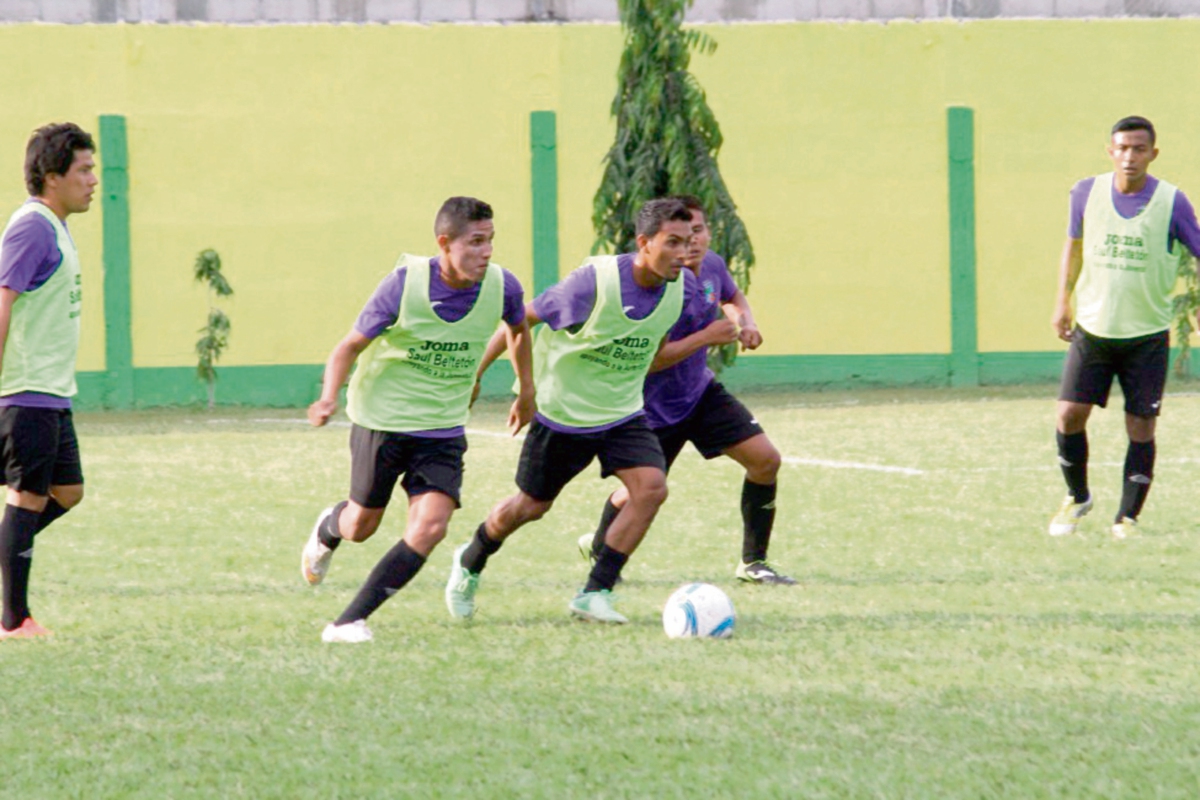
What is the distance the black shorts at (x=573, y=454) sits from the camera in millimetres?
6703

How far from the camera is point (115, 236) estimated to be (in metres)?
20.1

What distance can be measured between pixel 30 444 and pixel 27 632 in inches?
25.0

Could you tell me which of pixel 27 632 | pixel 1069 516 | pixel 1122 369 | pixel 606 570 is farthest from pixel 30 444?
pixel 1122 369

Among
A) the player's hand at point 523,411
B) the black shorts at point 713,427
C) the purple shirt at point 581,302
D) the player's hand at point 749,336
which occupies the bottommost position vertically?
the black shorts at point 713,427

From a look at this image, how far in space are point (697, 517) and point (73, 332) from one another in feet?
13.4

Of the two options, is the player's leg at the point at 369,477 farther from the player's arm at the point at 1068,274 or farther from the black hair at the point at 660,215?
the player's arm at the point at 1068,274

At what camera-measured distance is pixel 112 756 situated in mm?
4586

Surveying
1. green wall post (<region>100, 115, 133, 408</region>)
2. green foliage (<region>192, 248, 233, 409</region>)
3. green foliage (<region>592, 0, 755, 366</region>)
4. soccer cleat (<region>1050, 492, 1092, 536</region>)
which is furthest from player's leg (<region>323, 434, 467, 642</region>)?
green wall post (<region>100, 115, 133, 408</region>)

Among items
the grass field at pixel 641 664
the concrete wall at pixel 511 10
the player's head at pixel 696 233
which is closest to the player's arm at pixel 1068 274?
the grass field at pixel 641 664

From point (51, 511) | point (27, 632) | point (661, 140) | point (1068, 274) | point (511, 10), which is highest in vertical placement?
point (511, 10)

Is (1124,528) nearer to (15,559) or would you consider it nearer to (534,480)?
(534,480)

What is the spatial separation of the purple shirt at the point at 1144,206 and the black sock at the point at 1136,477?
923 millimetres

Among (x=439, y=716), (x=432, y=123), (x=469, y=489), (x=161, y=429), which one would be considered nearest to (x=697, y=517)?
(x=469, y=489)

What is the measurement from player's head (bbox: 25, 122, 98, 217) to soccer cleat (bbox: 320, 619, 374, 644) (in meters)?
1.59
